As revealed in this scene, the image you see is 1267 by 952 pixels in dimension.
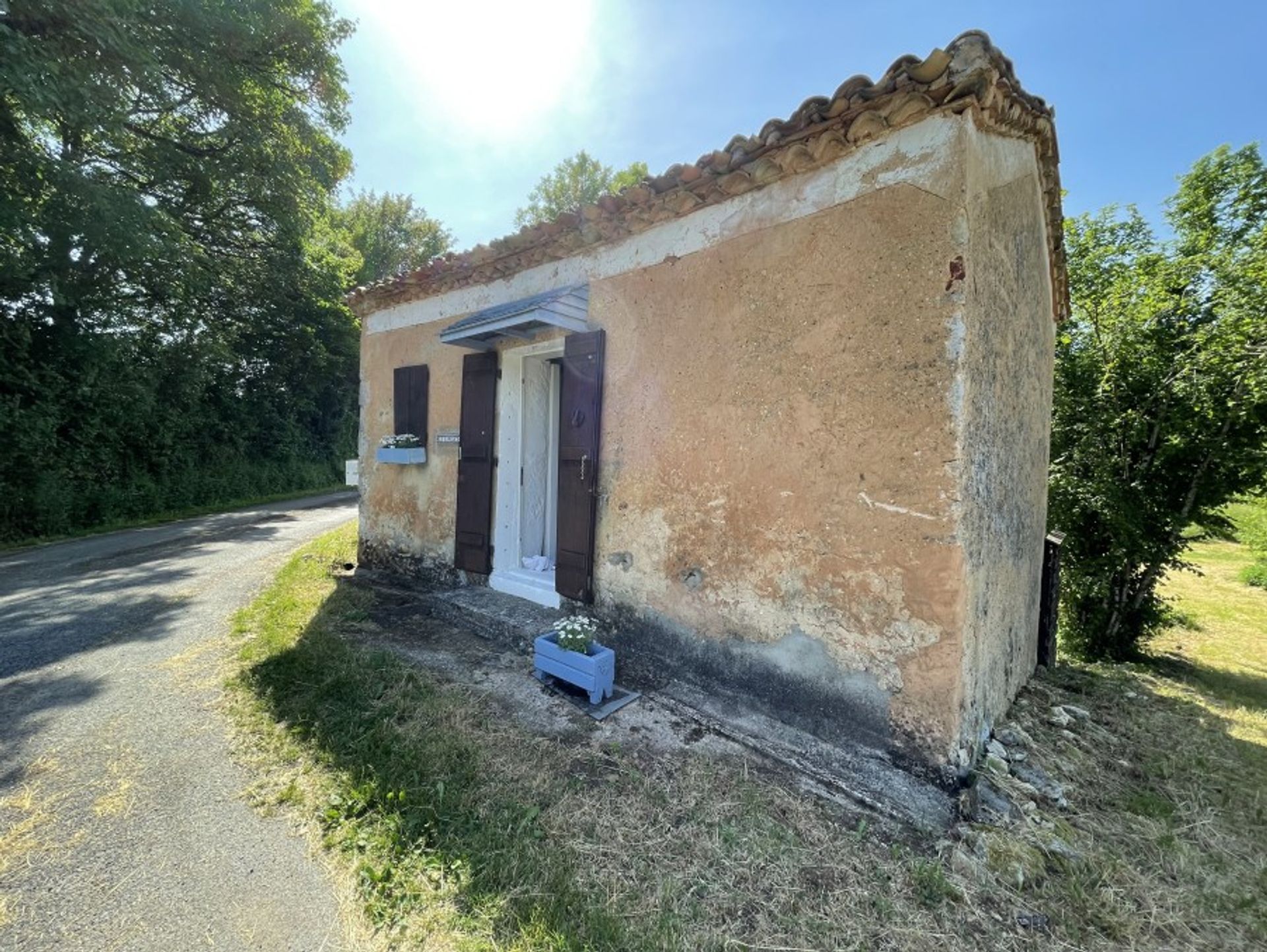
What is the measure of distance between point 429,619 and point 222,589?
2.81m

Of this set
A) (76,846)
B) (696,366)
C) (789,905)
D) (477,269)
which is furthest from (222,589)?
(789,905)

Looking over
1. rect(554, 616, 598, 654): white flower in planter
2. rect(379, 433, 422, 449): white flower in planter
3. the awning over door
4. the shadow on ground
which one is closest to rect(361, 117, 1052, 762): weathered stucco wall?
the awning over door

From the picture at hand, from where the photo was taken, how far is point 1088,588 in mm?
6098

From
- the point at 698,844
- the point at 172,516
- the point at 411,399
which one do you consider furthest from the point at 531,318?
the point at 172,516

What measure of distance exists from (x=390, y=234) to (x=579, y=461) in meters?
25.1

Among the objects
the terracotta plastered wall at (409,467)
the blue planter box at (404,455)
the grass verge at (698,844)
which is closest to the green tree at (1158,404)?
Result: the grass verge at (698,844)

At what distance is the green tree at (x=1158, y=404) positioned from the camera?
17.3ft

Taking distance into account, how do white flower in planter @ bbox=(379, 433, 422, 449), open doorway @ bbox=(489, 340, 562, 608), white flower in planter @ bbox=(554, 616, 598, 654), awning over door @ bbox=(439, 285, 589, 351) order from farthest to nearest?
white flower in planter @ bbox=(379, 433, 422, 449) → open doorway @ bbox=(489, 340, 562, 608) → awning over door @ bbox=(439, 285, 589, 351) → white flower in planter @ bbox=(554, 616, 598, 654)

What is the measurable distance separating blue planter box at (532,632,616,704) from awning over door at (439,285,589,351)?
8.03 ft

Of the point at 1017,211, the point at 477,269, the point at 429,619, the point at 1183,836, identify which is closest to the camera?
the point at 1183,836

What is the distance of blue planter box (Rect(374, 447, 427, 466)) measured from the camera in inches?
225

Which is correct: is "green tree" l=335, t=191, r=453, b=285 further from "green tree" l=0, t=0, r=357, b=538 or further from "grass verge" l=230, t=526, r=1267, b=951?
"grass verge" l=230, t=526, r=1267, b=951

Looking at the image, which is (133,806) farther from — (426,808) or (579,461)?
(579,461)

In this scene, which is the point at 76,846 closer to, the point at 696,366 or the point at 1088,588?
the point at 696,366
